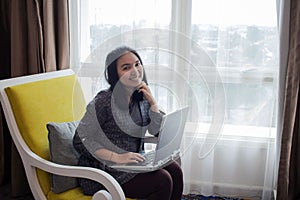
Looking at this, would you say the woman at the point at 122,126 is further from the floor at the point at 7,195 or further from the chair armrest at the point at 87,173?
the floor at the point at 7,195

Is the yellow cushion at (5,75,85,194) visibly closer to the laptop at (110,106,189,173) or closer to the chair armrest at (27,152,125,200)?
the chair armrest at (27,152,125,200)

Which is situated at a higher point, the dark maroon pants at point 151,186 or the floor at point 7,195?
the dark maroon pants at point 151,186

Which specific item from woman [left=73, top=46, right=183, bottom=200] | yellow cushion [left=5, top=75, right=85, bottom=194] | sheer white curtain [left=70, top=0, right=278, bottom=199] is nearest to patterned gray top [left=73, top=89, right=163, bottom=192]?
woman [left=73, top=46, right=183, bottom=200]

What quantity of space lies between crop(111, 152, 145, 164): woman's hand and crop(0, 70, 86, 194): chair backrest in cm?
40

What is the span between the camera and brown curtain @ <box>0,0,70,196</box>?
2.37 meters

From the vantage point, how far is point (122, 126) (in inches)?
68.2

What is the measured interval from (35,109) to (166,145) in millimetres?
706

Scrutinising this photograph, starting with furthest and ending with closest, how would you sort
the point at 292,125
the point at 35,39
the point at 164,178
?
1. the point at 35,39
2. the point at 292,125
3. the point at 164,178

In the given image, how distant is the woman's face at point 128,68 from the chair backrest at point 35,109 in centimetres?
49

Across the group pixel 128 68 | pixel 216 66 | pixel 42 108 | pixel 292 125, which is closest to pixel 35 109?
pixel 42 108

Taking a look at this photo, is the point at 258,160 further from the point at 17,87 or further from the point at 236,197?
the point at 17,87

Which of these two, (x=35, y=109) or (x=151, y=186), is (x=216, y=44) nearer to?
(x=151, y=186)

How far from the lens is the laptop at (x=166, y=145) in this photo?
1.61 meters

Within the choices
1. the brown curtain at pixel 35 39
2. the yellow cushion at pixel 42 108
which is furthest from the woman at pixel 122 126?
the brown curtain at pixel 35 39
